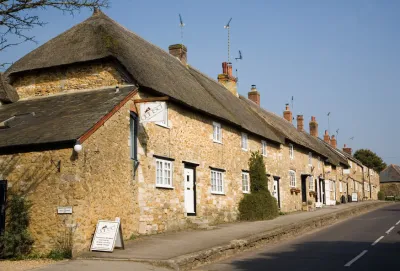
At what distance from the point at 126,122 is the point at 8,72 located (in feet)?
21.7

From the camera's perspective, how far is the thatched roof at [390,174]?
264 ft

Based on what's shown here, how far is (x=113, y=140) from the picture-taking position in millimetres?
13477

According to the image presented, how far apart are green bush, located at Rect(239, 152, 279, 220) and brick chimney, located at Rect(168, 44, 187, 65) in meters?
6.92

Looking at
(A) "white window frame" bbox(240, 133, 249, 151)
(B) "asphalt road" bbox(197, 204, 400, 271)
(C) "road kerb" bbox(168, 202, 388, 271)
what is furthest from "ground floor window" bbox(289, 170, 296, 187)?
(B) "asphalt road" bbox(197, 204, 400, 271)

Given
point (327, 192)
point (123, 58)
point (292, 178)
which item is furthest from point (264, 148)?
point (327, 192)

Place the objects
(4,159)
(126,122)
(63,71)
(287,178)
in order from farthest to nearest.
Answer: (287,178), (63,71), (126,122), (4,159)

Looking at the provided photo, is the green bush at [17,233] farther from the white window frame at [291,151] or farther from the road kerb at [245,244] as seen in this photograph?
the white window frame at [291,151]

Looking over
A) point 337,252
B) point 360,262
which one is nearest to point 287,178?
point 337,252

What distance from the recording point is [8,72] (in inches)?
701

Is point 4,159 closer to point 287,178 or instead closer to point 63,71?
point 63,71

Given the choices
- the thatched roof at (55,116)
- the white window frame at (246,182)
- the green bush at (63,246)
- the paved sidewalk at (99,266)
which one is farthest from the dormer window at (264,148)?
the paved sidewalk at (99,266)

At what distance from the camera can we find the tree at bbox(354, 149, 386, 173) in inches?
3329

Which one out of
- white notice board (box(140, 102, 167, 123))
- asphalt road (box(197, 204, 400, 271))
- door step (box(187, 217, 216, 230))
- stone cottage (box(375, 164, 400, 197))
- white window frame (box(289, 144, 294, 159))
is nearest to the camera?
asphalt road (box(197, 204, 400, 271))

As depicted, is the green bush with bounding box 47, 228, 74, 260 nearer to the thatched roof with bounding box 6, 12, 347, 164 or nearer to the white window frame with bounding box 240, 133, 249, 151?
the thatched roof with bounding box 6, 12, 347, 164
